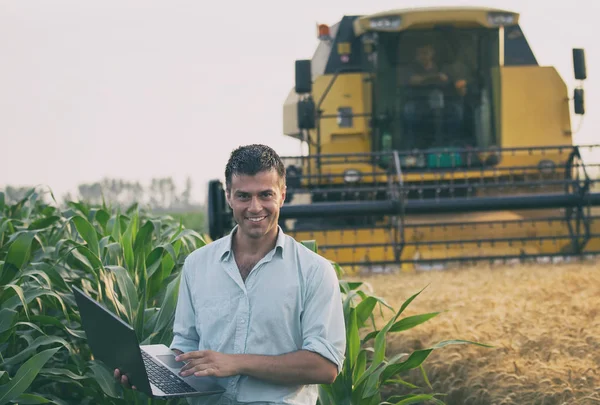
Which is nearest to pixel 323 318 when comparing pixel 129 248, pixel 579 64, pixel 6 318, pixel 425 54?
pixel 6 318

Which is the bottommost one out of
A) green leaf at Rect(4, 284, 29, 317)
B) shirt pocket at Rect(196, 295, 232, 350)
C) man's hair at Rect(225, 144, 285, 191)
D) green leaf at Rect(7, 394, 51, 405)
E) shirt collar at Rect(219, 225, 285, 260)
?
green leaf at Rect(7, 394, 51, 405)

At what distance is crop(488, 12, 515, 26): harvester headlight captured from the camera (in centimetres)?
1213

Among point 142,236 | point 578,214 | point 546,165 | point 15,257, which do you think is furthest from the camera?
point 546,165

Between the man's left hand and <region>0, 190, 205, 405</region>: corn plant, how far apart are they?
43.7 inches

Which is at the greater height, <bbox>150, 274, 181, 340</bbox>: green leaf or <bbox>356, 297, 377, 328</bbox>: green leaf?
<bbox>150, 274, 181, 340</bbox>: green leaf

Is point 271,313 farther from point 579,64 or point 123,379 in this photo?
point 579,64

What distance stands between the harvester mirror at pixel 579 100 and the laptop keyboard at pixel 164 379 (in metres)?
9.93

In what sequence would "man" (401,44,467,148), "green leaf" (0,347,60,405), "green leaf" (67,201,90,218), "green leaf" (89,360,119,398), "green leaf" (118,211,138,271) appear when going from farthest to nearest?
"man" (401,44,467,148)
"green leaf" (67,201,90,218)
"green leaf" (118,211,138,271)
"green leaf" (89,360,119,398)
"green leaf" (0,347,60,405)

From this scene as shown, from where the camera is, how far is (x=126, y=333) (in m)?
3.06

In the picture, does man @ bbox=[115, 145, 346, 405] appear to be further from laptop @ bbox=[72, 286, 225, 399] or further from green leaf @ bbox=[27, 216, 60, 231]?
green leaf @ bbox=[27, 216, 60, 231]

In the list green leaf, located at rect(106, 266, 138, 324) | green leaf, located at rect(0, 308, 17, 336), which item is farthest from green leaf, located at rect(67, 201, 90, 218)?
green leaf, located at rect(0, 308, 17, 336)

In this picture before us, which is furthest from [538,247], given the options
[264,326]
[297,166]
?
[264,326]

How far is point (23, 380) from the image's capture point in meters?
3.93

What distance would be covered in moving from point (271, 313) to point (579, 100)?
9.92 metres
